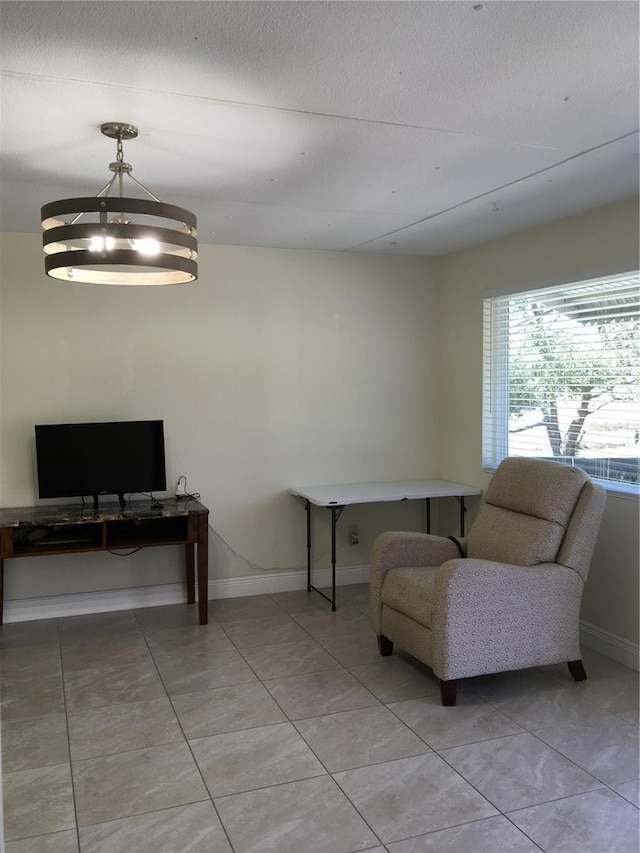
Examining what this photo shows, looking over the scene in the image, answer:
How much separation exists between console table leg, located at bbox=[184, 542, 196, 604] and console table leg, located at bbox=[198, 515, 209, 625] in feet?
0.95

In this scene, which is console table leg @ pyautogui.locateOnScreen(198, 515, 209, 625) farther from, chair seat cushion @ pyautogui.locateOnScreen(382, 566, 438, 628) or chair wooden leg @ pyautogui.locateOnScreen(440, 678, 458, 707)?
chair wooden leg @ pyautogui.locateOnScreen(440, 678, 458, 707)

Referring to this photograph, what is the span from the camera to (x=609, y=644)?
3.86 m

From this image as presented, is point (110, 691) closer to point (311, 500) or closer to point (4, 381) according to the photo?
point (311, 500)

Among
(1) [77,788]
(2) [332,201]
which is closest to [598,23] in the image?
(2) [332,201]

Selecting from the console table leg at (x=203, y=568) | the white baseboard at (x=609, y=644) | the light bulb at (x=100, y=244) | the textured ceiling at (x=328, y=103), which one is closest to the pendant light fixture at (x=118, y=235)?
the light bulb at (x=100, y=244)

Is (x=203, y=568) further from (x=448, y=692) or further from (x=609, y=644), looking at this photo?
(x=609, y=644)

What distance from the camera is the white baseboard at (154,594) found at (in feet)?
14.8

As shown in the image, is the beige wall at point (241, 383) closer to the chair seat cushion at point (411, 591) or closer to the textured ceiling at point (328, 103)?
the textured ceiling at point (328, 103)

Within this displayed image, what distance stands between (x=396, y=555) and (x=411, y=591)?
1.13 feet

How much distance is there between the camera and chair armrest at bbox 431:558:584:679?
324 centimetres

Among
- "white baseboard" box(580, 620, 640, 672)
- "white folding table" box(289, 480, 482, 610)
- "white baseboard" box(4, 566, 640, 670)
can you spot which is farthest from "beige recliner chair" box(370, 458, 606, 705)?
"white folding table" box(289, 480, 482, 610)

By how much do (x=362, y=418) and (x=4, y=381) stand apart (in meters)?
2.37

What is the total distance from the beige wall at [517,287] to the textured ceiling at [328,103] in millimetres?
215

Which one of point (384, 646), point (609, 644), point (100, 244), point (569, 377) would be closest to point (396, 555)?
point (384, 646)
